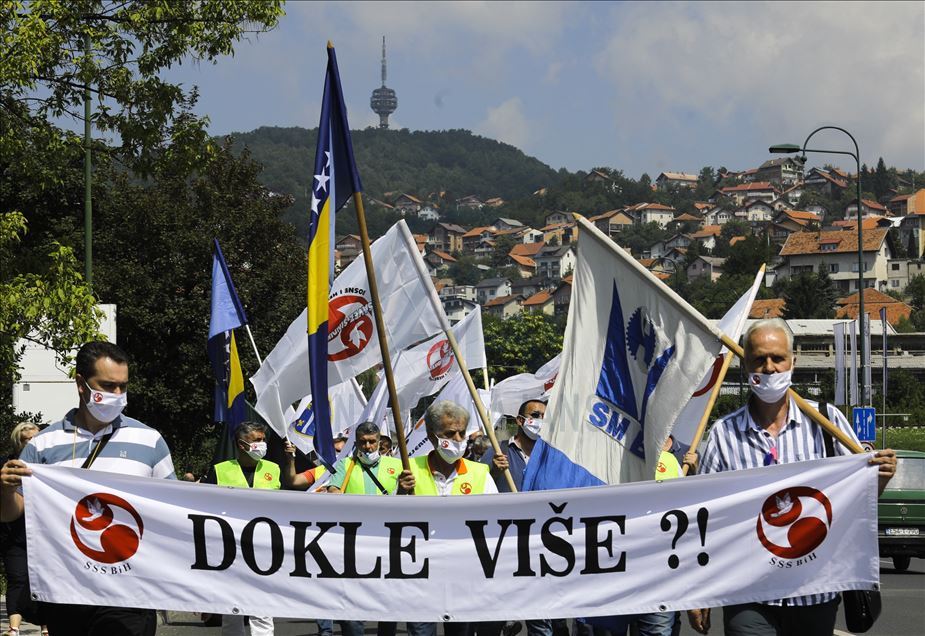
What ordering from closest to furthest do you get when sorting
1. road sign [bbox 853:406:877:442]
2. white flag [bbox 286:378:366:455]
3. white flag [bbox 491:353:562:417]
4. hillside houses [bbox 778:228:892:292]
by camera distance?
1. white flag [bbox 286:378:366:455]
2. white flag [bbox 491:353:562:417]
3. road sign [bbox 853:406:877:442]
4. hillside houses [bbox 778:228:892:292]

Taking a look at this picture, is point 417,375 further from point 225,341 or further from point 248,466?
point 248,466

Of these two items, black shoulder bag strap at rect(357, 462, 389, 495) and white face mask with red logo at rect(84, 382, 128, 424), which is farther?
black shoulder bag strap at rect(357, 462, 389, 495)

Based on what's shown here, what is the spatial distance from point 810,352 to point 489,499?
109427mm

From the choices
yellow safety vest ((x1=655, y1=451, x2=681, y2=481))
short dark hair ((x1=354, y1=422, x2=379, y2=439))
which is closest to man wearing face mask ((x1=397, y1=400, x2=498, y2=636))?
short dark hair ((x1=354, y1=422, x2=379, y2=439))

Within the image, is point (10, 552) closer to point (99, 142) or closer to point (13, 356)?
point (13, 356)

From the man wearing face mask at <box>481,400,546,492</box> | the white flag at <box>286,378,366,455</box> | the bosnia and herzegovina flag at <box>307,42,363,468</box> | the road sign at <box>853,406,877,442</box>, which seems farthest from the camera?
the road sign at <box>853,406,877,442</box>

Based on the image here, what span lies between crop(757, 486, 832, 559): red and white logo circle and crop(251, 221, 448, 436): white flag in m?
4.40

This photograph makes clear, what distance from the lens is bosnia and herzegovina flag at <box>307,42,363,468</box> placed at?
A: 26.0 feet

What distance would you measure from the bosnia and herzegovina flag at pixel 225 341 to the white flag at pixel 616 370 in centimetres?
616

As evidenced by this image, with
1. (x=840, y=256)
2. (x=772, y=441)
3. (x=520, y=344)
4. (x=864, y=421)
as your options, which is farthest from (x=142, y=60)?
(x=840, y=256)

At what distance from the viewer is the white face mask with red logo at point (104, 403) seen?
601 cm

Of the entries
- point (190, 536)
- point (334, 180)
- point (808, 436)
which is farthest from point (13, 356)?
point (808, 436)

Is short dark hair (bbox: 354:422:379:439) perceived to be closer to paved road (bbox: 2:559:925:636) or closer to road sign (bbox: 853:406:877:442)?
paved road (bbox: 2:559:925:636)

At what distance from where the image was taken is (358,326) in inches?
465
